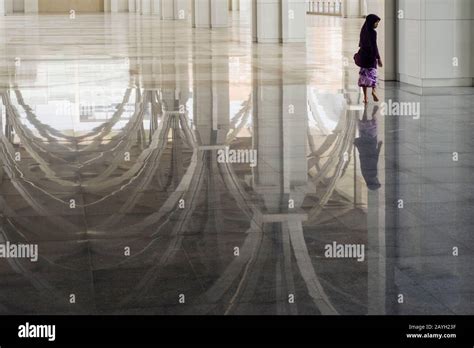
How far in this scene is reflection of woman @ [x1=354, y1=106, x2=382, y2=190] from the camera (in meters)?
10.3

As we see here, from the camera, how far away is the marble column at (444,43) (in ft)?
62.5

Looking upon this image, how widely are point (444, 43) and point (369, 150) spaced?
308 inches

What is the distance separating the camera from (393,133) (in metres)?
13.4

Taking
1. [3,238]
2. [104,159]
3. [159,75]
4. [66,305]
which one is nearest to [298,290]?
[66,305]

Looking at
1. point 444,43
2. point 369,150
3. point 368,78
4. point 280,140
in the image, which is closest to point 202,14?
point 444,43

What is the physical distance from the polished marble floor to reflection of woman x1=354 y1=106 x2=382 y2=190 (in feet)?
0.16

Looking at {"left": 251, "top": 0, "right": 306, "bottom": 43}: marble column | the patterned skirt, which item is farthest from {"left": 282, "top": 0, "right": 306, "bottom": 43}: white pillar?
the patterned skirt

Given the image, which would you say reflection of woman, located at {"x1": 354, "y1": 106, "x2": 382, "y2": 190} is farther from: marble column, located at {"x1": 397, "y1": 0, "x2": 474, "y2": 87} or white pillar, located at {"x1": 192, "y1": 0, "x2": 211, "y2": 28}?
white pillar, located at {"x1": 192, "y1": 0, "x2": 211, "y2": 28}

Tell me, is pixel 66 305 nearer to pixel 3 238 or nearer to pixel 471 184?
pixel 3 238

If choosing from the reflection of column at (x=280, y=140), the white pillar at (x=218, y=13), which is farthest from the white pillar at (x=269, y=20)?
the white pillar at (x=218, y=13)

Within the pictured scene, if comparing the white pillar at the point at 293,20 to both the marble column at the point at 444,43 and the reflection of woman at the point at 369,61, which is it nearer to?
the marble column at the point at 444,43

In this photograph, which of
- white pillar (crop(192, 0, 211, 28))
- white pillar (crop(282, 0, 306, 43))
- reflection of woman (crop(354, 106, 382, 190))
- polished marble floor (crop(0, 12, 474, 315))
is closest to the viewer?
polished marble floor (crop(0, 12, 474, 315))

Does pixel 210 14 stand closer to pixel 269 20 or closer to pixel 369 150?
pixel 269 20

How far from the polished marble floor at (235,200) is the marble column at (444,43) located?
63 cm
